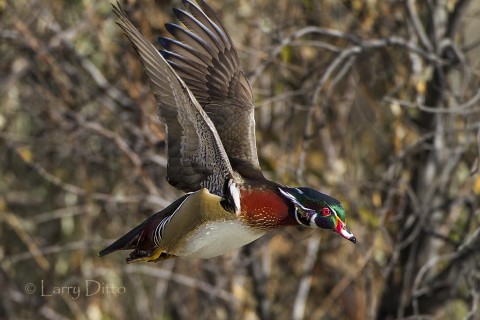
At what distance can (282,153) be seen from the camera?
6508 mm

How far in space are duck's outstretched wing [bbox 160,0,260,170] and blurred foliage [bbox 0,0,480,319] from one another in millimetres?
328

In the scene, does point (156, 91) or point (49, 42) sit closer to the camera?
point (156, 91)

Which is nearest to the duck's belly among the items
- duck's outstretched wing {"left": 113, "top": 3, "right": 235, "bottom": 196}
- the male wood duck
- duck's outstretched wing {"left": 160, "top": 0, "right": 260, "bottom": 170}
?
the male wood duck

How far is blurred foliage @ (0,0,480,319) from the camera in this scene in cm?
548

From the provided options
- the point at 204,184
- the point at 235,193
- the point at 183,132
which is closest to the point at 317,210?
the point at 235,193

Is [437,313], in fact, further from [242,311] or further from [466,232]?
[242,311]

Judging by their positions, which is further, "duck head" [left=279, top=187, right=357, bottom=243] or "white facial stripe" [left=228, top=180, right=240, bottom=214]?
"white facial stripe" [left=228, top=180, right=240, bottom=214]

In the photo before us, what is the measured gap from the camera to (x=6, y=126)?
276 inches

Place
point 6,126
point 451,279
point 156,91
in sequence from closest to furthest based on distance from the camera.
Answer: point 156,91 < point 451,279 < point 6,126

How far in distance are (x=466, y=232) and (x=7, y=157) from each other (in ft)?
12.0

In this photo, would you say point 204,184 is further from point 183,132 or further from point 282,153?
point 282,153

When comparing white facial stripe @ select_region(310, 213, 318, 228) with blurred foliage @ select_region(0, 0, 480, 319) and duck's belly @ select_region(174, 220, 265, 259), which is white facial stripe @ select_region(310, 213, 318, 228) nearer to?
duck's belly @ select_region(174, 220, 265, 259)

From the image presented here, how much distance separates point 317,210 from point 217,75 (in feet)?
2.89

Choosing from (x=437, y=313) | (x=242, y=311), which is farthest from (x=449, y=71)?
(x=242, y=311)
